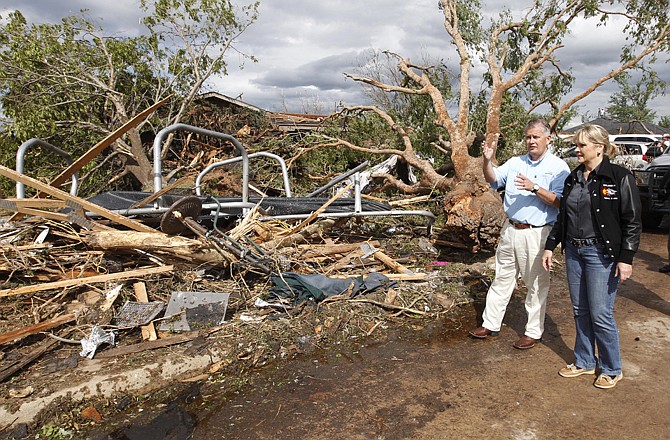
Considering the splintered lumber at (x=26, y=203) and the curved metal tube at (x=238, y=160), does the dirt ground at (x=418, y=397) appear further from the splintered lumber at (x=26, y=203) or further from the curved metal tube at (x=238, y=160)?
the curved metal tube at (x=238, y=160)

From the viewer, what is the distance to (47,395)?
2.79 metres

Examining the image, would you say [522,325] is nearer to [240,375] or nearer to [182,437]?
[240,375]

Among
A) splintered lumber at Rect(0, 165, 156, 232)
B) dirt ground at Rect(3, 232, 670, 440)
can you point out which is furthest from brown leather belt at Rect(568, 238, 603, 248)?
splintered lumber at Rect(0, 165, 156, 232)

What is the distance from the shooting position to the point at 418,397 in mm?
2996

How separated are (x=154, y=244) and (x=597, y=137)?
374 cm

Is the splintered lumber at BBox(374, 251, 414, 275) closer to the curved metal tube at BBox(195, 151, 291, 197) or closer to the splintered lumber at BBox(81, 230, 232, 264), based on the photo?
the curved metal tube at BBox(195, 151, 291, 197)

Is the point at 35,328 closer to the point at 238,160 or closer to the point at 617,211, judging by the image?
the point at 238,160

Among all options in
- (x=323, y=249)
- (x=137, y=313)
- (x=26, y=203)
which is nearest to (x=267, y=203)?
(x=323, y=249)

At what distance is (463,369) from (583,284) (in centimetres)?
107

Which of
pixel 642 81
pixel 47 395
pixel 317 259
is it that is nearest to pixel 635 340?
pixel 317 259

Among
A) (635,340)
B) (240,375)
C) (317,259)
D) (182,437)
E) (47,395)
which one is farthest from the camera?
(317,259)

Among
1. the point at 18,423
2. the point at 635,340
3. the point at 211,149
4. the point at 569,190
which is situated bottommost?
the point at 635,340

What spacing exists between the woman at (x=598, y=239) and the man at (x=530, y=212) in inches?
10.9

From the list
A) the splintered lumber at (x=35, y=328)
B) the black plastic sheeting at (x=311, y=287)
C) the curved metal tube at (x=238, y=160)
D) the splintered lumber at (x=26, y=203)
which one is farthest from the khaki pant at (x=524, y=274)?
the splintered lumber at (x=26, y=203)
